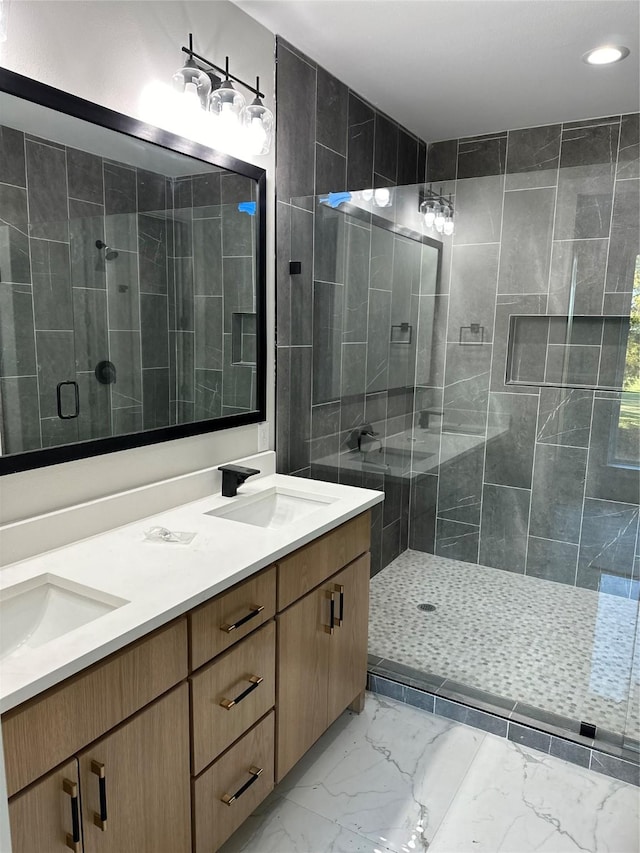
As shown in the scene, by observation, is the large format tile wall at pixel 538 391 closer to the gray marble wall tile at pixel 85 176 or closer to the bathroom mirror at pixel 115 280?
the bathroom mirror at pixel 115 280

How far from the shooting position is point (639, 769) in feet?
6.40

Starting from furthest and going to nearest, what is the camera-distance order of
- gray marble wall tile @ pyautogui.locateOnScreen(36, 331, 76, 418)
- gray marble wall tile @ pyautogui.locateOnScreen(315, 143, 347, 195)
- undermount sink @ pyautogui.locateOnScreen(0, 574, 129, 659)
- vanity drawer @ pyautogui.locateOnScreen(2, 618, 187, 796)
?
gray marble wall tile @ pyautogui.locateOnScreen(315, 143, 347, 195), gray marble wall tile @ pyautogui.locateOnScreen(36, 331, 76, 418), undermount sink @ pyautogui.locateOnScreen(0, 574, 129, 659), vanity drawer @ pyautogui.locateOnScreen(2, 618, 187, 796)

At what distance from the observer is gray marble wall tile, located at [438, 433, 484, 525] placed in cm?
299

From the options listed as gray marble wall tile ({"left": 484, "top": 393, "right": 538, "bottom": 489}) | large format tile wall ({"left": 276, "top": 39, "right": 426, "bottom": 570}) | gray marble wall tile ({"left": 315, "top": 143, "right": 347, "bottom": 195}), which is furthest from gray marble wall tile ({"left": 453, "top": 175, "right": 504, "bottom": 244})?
gray marble wall tile ({"left": 484, "top": 393, "right": 538, "bottom": 489})

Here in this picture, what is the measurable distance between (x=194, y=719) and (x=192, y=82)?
5.94 ft

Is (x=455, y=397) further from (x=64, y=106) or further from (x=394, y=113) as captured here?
(x=64, y=106)

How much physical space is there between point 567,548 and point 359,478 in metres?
1.04

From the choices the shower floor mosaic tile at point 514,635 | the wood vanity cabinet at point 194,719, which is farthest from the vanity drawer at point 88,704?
the shower floor mosaic tile at point 514,635

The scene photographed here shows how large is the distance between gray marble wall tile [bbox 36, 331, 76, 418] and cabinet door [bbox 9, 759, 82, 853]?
0.85 meters

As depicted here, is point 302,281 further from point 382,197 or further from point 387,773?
point 387,773

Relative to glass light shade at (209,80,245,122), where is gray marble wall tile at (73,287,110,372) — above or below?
below

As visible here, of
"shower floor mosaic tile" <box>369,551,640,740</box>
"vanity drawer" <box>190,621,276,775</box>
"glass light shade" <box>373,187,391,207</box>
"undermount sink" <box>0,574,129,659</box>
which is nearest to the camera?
"undermount sink" <box>0,574,129,659</box>

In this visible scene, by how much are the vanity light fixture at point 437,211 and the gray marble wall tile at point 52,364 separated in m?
1.82

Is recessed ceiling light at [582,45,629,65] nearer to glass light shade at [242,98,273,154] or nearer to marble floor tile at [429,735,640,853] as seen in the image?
glass light shade at [242,98,273,154]
